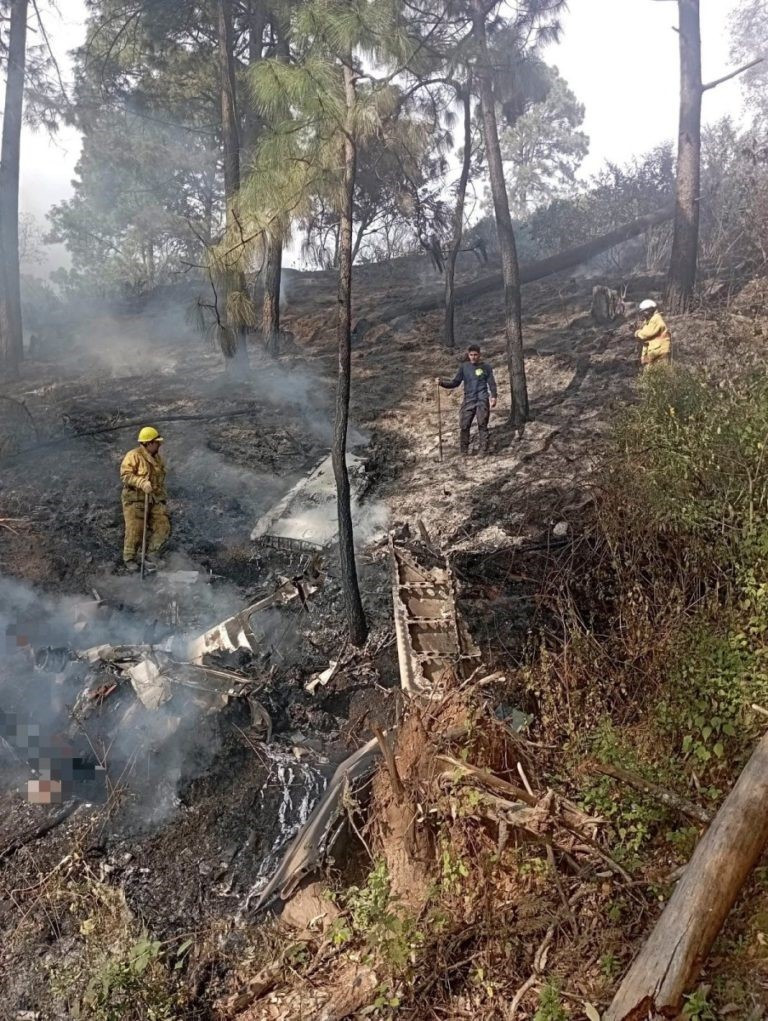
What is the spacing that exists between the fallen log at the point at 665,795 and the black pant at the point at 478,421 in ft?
20.7

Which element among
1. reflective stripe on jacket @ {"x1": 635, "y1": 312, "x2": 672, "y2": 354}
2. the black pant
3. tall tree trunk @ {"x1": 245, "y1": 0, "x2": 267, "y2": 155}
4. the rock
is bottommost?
the rock

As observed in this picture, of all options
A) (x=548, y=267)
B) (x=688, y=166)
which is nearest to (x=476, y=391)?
(x=688, y=166)

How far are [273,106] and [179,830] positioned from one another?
Answer: 6.22 metres

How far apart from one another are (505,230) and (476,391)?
2.70 meters

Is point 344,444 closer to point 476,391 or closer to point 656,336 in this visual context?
point 476,391

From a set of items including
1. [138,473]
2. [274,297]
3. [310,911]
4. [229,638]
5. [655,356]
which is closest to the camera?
[310,911]

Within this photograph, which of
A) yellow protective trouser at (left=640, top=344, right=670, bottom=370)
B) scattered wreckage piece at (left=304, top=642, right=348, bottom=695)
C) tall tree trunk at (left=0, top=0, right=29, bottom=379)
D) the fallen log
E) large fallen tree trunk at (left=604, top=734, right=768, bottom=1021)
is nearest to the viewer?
large fallen tree trunk at (left=604, top=734, right=768, bottom=1021)

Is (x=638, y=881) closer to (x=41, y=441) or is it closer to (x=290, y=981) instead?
(x=290, y=981)

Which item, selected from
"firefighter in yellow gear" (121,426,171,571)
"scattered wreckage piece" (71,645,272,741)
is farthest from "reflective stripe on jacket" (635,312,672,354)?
"scattered wreckage piece" (71,645,272,741)

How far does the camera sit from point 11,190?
14.9m

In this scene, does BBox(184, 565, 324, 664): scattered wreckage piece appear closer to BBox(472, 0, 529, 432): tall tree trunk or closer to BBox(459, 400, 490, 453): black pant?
BBox(459, 400, 490, 453): black pant

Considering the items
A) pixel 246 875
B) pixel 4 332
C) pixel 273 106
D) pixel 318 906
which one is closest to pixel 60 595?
pixel 246 875

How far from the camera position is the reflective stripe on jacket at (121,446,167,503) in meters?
7.76

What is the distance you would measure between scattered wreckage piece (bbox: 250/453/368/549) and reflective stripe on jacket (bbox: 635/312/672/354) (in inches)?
167
